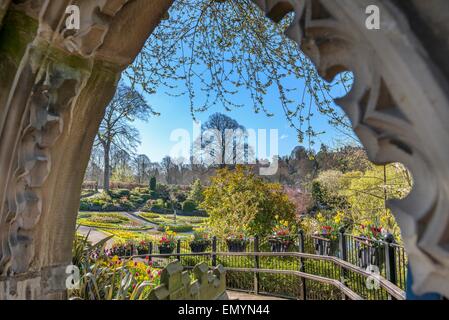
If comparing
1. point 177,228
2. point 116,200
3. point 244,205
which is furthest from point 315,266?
point 116,200

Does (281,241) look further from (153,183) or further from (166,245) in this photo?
(153,183)

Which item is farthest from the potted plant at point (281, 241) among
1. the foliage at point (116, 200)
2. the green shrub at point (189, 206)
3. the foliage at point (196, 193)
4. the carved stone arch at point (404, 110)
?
the foliage at point (116, 200)

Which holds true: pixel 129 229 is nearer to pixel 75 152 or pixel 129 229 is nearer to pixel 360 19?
pixel 75 152

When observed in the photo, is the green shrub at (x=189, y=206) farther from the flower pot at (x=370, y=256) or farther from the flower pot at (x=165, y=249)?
the flower pot at (x=370, y=256)

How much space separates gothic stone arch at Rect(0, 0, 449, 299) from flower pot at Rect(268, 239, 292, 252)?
730cm

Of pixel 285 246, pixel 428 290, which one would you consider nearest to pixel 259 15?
pixel 428 290

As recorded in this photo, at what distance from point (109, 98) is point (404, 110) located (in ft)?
4.60

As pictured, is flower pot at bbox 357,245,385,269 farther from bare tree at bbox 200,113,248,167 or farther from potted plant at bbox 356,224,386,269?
bare tree at bbox 200,113,248,167

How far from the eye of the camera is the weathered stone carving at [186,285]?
117 inches

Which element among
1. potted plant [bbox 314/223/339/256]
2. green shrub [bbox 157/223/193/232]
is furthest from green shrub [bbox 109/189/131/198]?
potted plant [bbox 314/223/339/256]

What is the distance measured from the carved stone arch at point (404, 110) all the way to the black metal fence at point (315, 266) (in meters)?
3.17

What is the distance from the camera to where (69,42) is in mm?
1256

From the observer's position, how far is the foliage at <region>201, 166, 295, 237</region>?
36.5 feet

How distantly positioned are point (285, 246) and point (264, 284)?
1.38 metres
